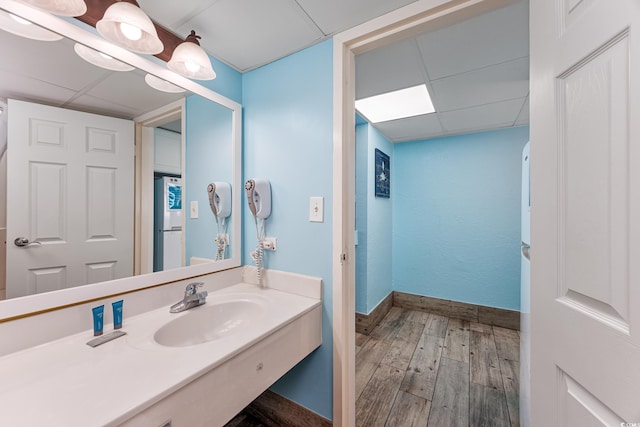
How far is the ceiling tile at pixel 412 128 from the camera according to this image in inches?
94.4

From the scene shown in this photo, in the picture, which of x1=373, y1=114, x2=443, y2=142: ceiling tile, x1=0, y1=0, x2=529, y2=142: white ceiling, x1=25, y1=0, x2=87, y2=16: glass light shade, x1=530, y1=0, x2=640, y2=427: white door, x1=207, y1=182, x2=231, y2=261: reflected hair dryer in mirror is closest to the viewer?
x1=530, y1=0, x2=640, y2=427: white door

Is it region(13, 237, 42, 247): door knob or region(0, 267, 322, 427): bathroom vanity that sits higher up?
region(13, 237, 42, 247): door knob

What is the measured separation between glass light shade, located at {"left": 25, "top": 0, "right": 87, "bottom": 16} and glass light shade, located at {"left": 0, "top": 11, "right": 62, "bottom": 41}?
0.08 m

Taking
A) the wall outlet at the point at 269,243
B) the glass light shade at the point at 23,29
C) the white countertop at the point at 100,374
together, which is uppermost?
the glass light shade at the point at 23,29

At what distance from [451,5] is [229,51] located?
3.69 ft

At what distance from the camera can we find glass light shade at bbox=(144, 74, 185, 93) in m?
1.15

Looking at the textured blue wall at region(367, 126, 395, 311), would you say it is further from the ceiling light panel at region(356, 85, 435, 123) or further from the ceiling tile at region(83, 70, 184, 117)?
the ceiling tile at region(83, 70, 184, 117)

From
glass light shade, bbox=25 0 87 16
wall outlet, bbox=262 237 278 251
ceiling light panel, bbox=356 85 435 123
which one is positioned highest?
ceiling light panel, bbox=356 85 435 123

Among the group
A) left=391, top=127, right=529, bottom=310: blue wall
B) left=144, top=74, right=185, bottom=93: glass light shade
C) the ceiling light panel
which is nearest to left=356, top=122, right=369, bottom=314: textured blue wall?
the ceiling light panel

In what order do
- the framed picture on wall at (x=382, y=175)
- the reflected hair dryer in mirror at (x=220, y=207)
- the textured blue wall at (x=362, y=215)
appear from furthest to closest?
1. the framed picture on wall at (x=382, y=175)
2. the textured blue wall at (x=362, y=215)
3. the reflected hair dryer in mirror at (x=220, y=207)

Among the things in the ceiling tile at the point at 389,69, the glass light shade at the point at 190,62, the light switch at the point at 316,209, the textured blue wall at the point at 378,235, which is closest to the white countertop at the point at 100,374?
the light switch at the point at 316,209

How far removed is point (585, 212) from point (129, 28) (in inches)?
64.2

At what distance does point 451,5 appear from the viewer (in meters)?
0.98

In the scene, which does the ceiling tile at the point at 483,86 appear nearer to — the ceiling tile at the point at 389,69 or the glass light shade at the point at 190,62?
the ceiling tile at the point at 389,69
